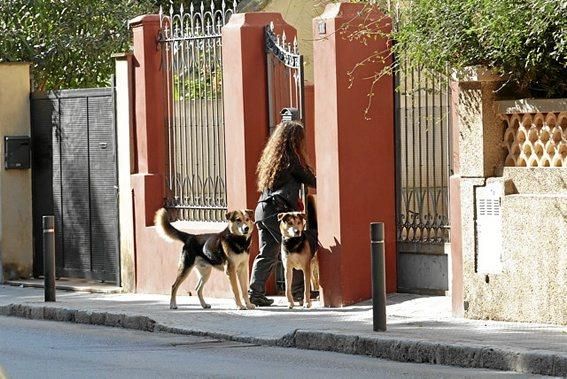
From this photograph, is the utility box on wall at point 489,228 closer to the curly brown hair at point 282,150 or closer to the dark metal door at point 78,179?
the curly brown hair at point 282,150

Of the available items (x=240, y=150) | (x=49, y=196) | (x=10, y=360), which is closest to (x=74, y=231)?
(x=49, y=196)

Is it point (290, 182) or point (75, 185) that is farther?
point (75, 185)

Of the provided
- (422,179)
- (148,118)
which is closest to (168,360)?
(422,179)

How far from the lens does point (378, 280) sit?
44.3 ft

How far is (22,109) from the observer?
2136 cm

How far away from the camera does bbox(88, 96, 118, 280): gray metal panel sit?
19781 mm

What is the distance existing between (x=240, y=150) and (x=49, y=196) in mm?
4719

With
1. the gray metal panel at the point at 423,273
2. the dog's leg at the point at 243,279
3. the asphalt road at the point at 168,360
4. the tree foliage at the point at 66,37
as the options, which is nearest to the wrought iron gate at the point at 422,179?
the gray metal panel at the point at 423,273

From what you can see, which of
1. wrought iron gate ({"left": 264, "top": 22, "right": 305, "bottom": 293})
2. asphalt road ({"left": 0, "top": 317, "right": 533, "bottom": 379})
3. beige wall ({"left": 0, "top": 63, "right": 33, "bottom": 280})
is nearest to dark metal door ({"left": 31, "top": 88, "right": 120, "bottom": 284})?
beige wall ({"left": 0, "top": 63, "right": 33, "bottom": 280})

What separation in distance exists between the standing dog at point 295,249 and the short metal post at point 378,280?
2.16 meters

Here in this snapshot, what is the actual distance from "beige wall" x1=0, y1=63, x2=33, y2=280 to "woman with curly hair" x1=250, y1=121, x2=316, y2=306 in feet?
19.0

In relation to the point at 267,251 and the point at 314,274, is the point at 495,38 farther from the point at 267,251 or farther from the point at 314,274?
the point at 267,251

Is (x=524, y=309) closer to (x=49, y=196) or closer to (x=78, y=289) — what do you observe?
(x=78, y=289)

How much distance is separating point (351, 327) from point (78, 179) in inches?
292
